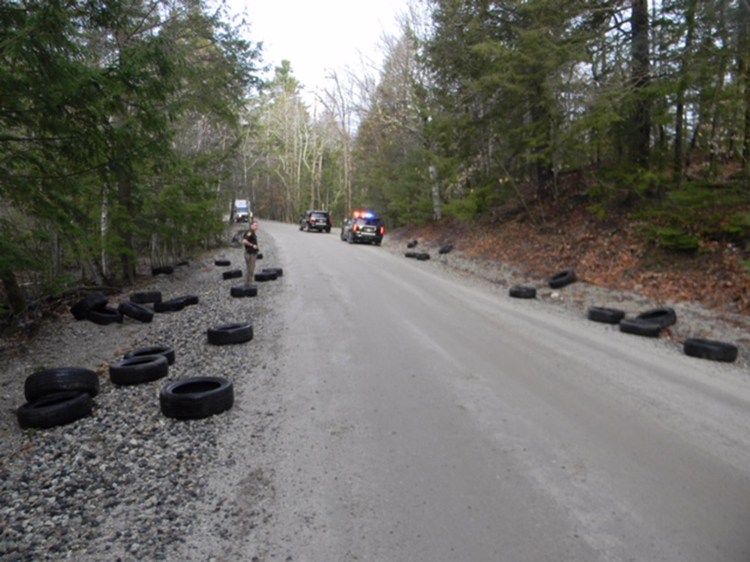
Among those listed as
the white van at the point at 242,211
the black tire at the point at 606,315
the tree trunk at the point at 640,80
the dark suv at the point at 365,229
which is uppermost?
the tree trunk at the point at 640,80

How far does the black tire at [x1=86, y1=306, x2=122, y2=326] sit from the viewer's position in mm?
10906

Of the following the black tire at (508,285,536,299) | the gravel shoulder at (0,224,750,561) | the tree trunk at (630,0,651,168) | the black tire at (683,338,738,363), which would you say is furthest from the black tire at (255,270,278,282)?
the tree trunk at (630,0,651,168)

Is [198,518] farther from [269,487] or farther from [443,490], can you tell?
[443,490]

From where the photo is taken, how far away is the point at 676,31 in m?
13.0

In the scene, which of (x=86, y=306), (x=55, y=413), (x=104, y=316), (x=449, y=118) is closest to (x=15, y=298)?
(x=86, y=306)

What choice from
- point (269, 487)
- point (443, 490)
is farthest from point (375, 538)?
point (269, 487)

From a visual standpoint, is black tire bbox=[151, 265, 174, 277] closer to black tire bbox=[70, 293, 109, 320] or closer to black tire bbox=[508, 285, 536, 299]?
black tire bbox=[70, 293, 109, 320]

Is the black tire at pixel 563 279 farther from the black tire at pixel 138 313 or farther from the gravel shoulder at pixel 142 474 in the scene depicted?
the black tire at pixel 138 313

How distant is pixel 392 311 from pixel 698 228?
26.9 feet

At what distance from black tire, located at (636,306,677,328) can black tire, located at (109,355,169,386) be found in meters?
8.19

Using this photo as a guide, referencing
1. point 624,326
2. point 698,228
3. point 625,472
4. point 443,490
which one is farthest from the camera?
point 698,228

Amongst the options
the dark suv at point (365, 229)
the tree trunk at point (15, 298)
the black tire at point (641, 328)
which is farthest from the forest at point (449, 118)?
the dark suv at point (365, 229)

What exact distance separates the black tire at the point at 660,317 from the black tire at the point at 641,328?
236mm

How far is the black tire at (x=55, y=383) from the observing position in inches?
222
